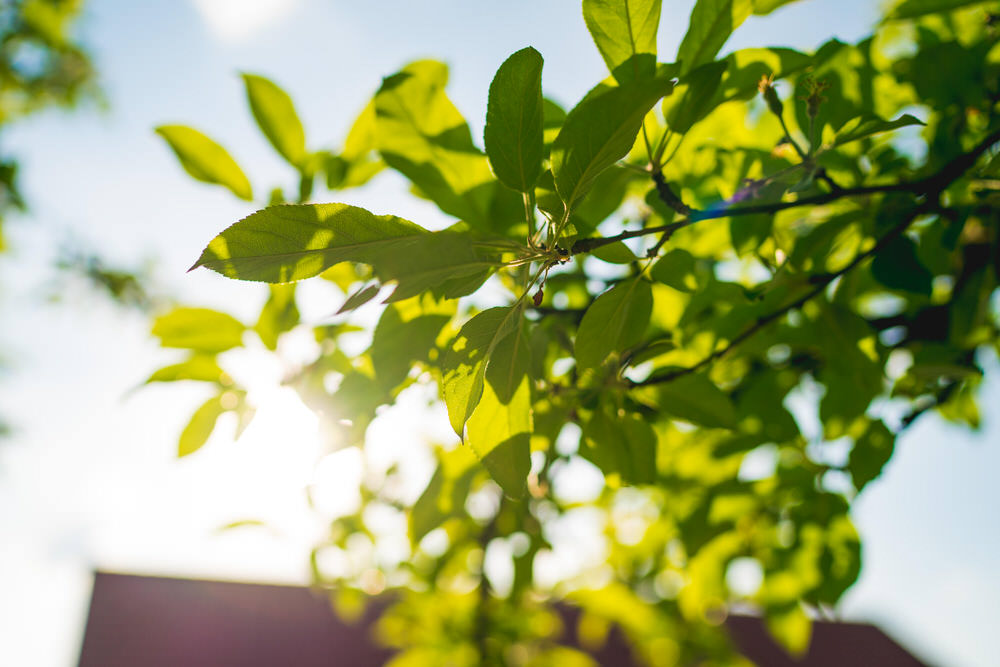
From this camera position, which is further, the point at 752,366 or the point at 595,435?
the point at 752,366

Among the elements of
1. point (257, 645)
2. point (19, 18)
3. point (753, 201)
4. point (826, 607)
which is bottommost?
point (826, 607)

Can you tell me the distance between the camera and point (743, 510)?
1.29 metres

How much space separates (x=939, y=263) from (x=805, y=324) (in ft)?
0.65

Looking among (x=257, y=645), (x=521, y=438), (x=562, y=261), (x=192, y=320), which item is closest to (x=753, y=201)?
(x=562, y=261)

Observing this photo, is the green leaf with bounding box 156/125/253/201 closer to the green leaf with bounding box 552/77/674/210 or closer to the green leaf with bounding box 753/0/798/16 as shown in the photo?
the green leaf with bounding box 552/77/674/210

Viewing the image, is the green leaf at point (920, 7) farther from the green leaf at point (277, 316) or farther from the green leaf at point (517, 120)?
the green leaf at point (277, 316)

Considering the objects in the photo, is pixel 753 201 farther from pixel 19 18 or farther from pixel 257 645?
pixel 19 18

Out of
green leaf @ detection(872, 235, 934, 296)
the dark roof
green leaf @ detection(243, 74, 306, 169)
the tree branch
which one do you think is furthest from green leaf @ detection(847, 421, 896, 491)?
the dark roof

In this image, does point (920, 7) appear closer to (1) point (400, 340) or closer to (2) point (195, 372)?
(1) point (400, 340)

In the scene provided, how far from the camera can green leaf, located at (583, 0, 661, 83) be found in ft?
1.85

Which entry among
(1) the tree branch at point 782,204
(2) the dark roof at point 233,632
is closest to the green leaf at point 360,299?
(1) the tree branch at point 782,204

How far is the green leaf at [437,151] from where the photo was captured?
72 cm

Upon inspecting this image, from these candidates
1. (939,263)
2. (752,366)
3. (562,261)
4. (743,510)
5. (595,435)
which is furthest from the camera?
(743,510)

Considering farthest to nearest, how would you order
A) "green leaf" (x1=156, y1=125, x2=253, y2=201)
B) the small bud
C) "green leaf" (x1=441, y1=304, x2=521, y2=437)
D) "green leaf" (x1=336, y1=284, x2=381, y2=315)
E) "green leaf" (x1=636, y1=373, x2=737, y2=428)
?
"green leaf" (x1=156, y1=125, x2=253, y2=201)
"green leaf" (x1=636, y1=373, x2=737, y2=428)
the small bud
"green leaf" (x1=441, y1=304, x2=521, y2=437)
"green leaf" (x1=336, y1=284, x2=381, y2=315)
